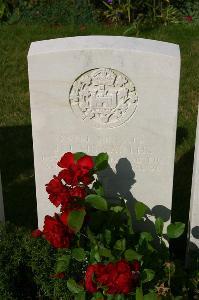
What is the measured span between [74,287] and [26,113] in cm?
300

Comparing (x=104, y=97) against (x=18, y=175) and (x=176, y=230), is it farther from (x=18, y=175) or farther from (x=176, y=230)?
(x=18, y=175)

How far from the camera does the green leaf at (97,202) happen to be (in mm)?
3309

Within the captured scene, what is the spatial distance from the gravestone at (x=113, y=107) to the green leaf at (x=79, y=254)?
573mm

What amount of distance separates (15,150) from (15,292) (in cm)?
210

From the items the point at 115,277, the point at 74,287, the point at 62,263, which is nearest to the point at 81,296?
the point at 74,287

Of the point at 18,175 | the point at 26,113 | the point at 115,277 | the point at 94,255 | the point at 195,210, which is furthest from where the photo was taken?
the point at 26,113

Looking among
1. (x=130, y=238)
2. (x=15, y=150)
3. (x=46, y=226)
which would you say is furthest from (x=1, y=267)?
(x=15, y=150)

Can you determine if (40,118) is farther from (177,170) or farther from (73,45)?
(177,170)

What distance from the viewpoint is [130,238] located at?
11.6 ft

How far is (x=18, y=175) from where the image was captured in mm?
5137

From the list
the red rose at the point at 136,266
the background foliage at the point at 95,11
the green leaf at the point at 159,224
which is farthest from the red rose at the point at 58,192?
the background foliage at the point at 95,11

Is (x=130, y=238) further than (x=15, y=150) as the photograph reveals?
No

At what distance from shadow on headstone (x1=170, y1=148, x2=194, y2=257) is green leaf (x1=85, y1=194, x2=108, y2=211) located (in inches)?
42.9

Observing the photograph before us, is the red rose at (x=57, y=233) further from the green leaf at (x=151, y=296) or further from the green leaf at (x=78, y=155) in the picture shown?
the green leaf at (x=151, y=296)
